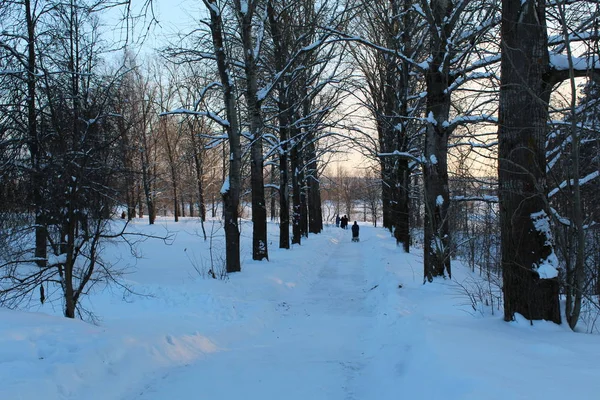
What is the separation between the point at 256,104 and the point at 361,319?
25.3ft

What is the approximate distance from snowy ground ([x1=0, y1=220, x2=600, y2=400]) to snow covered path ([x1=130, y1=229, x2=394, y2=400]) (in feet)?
0.07

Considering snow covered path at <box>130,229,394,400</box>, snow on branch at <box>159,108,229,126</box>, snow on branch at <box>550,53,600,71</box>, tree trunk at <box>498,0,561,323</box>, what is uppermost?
snow on branch at <box>159,108,229,126</box>

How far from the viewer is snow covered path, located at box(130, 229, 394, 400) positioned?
14.2ft

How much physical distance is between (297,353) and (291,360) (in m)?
0.35

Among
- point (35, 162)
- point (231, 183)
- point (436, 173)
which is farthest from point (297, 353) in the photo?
point (231, 183)

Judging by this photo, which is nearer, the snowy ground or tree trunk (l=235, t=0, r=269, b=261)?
the snowy ground

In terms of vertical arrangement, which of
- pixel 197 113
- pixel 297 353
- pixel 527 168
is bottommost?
pixel 297 353

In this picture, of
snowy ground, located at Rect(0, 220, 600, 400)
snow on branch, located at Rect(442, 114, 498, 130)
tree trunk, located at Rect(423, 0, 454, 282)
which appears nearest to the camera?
snowy ground, located at Rect(0, 220, 600, 400)

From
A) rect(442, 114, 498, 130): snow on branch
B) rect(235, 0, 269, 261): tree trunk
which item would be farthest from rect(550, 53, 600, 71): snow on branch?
rect(235, 0, 269, 261): tree trunk

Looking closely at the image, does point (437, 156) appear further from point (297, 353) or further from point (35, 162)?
point (35, 162)

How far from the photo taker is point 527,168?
499 centimetres

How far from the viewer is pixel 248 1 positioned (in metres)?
12.2

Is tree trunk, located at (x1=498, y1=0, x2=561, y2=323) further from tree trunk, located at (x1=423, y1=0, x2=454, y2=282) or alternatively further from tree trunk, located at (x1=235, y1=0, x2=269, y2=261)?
tree trunk, located at (x1=235, y1=0, x2=269, y2=261)

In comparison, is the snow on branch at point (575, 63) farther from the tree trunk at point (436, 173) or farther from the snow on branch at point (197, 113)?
the snow on branch at point (197, 113)
